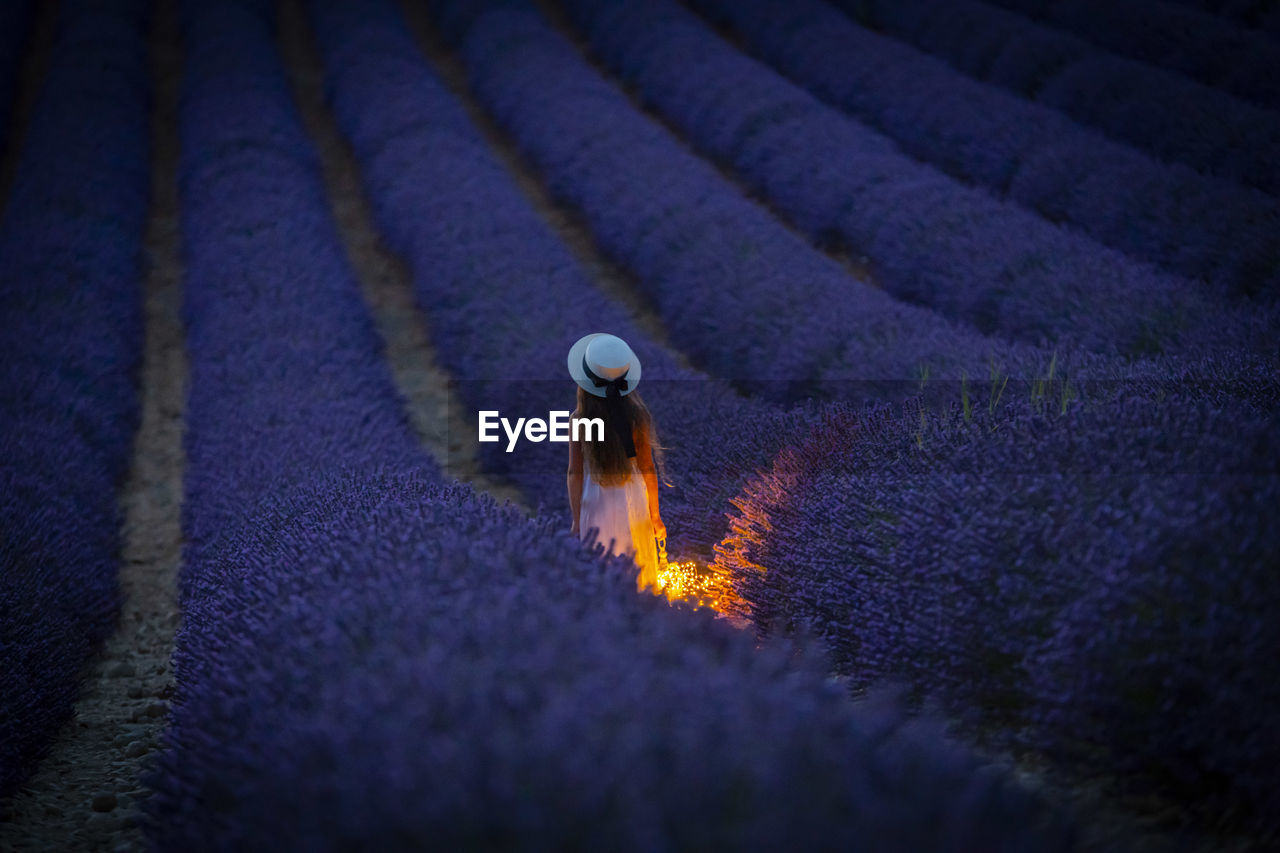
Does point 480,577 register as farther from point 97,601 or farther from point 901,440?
point 97,601

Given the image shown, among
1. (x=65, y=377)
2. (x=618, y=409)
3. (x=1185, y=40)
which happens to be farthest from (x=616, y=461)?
(x=1185, y=40)

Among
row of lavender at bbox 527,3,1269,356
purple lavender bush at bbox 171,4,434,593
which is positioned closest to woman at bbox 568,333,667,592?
purple lavender bush at bbox 171,4,434,593

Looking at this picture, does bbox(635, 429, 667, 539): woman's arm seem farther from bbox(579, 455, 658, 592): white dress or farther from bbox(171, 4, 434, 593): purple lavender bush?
bbox(171, 4, 434, 593): purple lavender bush

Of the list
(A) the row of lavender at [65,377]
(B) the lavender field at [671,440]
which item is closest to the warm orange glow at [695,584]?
(B) the lavender field at [671,440]

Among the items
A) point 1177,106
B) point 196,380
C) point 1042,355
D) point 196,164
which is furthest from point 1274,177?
point 196,164

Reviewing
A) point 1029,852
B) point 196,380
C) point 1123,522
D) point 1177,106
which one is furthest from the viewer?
point 1177,106

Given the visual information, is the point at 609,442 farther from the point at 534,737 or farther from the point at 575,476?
the point at 534,737
